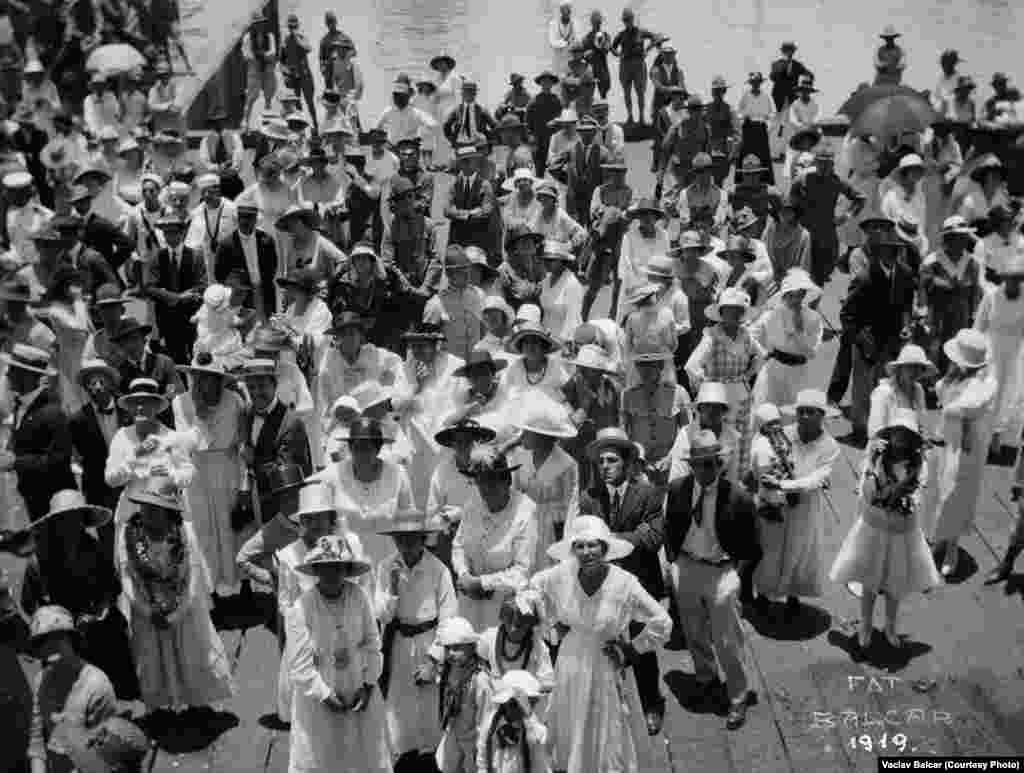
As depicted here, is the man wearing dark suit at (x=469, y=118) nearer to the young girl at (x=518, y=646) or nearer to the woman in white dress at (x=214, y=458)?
the woman in white dress at (x=214, y=458)

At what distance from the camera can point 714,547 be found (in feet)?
25.6

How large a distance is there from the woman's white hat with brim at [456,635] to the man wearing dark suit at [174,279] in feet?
18.5

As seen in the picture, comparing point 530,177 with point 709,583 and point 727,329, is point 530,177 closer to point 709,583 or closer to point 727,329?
point 727,329

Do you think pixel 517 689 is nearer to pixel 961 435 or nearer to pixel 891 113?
pixel 961 435

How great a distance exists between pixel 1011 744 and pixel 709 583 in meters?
1.95

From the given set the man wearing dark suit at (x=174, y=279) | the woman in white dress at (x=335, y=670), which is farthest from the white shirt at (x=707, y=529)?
the man wearing dark suit at (x=174, y=279)

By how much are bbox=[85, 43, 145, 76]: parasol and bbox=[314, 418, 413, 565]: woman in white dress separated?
36.7ft

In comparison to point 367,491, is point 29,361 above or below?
above

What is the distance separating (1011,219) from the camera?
468 inches

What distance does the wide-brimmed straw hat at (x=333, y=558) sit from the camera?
266 inches

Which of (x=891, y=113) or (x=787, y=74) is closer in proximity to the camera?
(x=891, y=113)

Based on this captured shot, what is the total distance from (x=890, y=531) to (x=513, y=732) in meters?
3.22

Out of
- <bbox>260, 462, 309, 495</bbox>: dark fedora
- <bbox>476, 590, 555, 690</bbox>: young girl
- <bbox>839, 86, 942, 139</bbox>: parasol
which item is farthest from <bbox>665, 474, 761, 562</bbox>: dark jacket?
<bbox>839, 86, 942, 139</bbox>: parasol

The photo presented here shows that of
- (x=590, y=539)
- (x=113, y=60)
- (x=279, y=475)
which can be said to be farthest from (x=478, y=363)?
(x=113, y=60)
